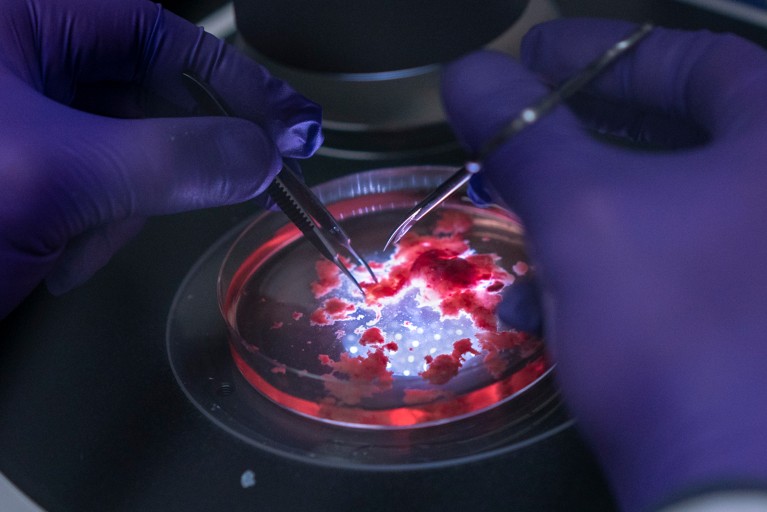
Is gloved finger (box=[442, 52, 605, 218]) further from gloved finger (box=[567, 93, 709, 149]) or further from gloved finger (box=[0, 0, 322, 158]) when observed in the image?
gloved finger (box=[0, 0, 322, 158])

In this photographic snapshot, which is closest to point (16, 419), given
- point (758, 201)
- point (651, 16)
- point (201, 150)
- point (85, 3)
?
point (201, 150)

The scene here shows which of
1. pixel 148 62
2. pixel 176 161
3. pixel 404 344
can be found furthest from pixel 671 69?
pixel 148 62

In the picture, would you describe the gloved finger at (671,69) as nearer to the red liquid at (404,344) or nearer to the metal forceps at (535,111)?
the metal forceps at (535,111)

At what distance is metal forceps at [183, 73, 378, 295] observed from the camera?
1.12 metres

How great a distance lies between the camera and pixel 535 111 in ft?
2.43

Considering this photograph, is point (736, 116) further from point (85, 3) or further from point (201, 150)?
point (85, 3)

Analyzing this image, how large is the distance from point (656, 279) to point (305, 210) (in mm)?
574

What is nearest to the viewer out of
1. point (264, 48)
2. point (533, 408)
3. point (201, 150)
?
point (533, 408)

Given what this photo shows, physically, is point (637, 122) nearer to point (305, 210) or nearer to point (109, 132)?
point (305, 210)

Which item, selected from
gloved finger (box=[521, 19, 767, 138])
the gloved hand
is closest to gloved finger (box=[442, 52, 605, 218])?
the gloved hand

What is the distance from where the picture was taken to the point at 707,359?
681 millimetres

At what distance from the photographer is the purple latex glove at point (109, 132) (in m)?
0.98

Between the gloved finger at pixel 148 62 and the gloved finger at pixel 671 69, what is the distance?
420mm

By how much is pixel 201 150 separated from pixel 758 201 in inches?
28.0
